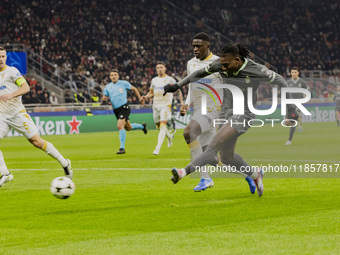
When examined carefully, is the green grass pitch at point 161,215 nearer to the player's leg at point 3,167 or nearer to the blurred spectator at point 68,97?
the player's leg at point 3,167

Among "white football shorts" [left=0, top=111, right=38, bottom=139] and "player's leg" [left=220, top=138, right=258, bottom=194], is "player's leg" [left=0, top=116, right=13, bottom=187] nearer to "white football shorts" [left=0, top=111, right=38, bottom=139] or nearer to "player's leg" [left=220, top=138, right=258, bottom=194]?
"white football shorts" [left=0, top=111, right=38, bottom=139]

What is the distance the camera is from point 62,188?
30.1 feet

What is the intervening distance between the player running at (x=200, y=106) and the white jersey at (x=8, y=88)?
3.01 metres

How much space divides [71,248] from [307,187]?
5351 mm

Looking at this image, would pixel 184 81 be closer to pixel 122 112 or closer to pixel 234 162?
pixel 234 162

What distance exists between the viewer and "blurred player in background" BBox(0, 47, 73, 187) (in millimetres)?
11586

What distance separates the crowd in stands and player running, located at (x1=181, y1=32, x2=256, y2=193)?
919 inches

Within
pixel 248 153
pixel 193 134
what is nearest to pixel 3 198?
pixel 193 134

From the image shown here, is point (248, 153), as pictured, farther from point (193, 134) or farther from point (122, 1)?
point (122, 1)

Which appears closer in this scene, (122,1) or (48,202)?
(48,202)

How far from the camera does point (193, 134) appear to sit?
34.8ft

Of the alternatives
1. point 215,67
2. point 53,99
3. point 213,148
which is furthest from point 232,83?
point 53,99

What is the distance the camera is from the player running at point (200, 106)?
1055 centimetres

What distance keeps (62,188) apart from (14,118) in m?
2.99
